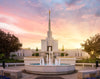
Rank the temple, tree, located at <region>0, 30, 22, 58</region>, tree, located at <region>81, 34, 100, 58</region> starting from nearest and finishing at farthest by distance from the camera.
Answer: tree, located at <region>81, 34, 100, 58</region> → tree, located at <region>0, 30, 22, 58</region> → the temple

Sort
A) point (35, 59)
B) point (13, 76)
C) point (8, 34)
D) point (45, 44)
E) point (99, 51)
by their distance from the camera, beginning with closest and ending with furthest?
point (13, 76) < point (35, 59) < point (99, 51) < point (8, 34) < point (45, 44)

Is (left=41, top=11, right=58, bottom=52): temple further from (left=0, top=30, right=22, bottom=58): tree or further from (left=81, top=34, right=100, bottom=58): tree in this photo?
(left=81, top=34, right=100, bottom=58): tree

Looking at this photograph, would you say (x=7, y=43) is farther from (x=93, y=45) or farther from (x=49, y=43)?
(x=93, y=45)

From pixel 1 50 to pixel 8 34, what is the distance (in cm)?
491

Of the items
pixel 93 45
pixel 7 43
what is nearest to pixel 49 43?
pixel 7 43

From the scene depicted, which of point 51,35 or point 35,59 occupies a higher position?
point 51,35

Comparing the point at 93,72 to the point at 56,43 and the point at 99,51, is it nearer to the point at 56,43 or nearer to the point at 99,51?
the point at 99,51

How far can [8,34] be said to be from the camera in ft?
107

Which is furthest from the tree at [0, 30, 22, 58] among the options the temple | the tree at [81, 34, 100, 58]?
the tree at [81, 34, 100, 58]

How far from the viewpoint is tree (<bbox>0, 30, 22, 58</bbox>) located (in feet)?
101

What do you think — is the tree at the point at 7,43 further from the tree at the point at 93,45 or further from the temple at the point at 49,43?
the tree at the point at 93,45

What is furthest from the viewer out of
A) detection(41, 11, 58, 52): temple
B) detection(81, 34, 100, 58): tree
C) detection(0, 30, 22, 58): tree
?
detection(41, 11, 58, 52): temple

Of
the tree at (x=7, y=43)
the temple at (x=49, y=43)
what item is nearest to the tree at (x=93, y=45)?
the temple at (x=49, y=43)

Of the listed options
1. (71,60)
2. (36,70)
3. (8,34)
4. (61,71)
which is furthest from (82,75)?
(8,34)
